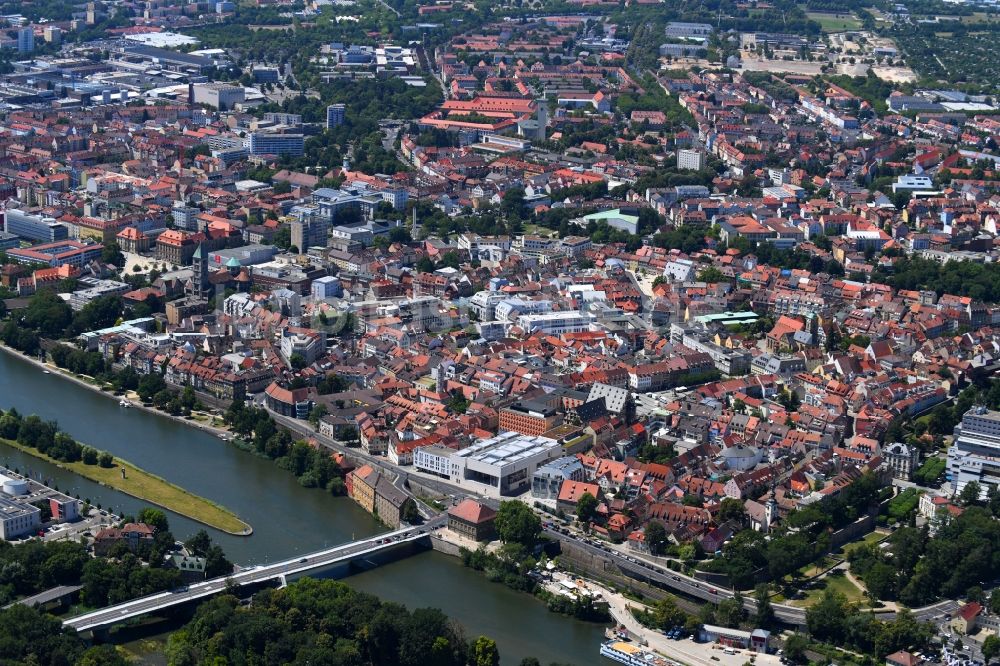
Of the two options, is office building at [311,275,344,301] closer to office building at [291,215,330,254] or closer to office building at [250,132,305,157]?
office building at [291,215,330,254]

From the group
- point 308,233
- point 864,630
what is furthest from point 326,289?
point 864,630

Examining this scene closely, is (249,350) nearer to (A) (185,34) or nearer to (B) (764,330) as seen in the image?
(B) (764,330)

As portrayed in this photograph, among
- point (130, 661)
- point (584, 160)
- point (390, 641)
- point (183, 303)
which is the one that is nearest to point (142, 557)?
point (130, 661)

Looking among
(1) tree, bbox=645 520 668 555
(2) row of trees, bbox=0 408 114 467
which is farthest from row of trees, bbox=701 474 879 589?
(2) row of trees, bbox=0 408 114 467

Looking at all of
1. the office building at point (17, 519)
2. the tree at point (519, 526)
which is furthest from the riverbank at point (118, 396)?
the tree at point (519, 526)

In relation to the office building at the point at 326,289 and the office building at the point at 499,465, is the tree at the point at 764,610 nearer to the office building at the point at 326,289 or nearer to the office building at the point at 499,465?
the office building at the point at 499,465

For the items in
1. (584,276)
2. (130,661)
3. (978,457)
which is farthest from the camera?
(584,276)

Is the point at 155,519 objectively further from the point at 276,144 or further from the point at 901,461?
the point at 276,144
